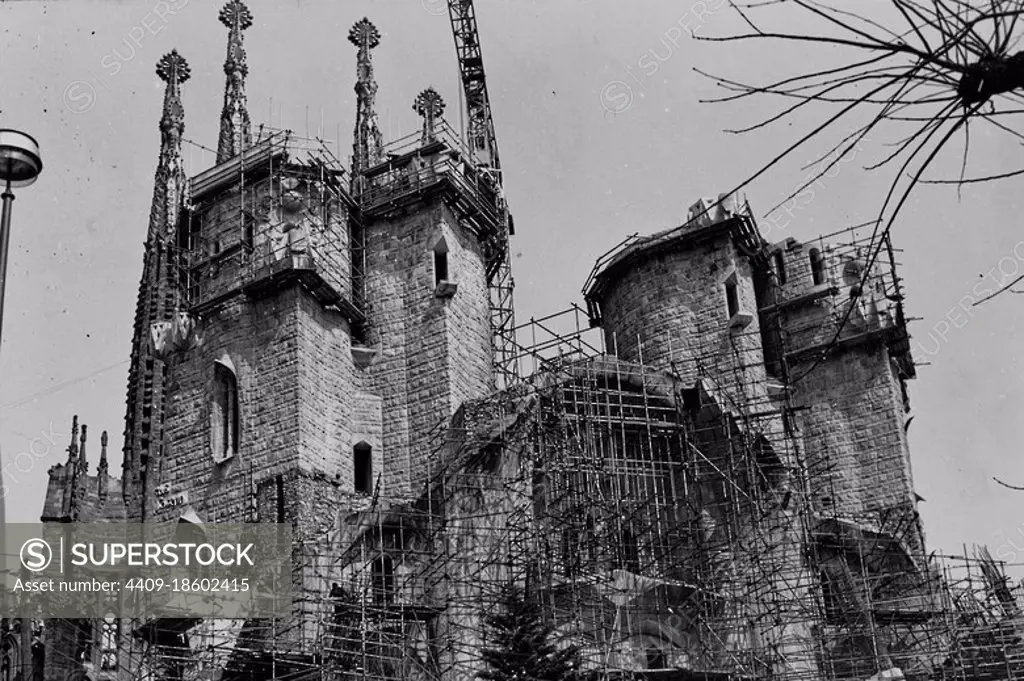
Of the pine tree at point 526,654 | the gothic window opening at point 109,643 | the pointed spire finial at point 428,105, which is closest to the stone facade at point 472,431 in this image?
the gothic window opening at point 109,643

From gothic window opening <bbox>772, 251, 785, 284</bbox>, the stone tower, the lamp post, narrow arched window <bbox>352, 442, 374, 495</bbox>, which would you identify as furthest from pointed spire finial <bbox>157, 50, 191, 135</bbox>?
the lamp post

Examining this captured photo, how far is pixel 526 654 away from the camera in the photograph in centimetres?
2047

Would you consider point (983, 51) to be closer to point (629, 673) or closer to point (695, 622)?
point (629, 673)

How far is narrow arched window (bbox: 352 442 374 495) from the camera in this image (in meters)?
29.3

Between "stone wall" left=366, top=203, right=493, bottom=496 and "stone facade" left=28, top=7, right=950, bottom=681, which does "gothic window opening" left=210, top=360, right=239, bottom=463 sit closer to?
"stone facade" left=28, top=7, right=950, bottom=681

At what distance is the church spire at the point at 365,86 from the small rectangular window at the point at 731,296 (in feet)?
35.7

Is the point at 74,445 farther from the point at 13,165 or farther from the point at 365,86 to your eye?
the point at 13,165

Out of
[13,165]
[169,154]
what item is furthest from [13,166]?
[169,154]

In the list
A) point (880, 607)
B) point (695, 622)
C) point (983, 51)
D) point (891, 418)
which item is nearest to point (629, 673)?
point (695, 622)

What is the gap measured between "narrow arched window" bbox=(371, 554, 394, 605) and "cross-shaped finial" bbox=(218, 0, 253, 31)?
1606 centimetres

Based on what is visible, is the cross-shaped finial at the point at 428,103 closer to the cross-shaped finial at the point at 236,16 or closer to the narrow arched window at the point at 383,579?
the cross-shaped finial at the point at 236,16

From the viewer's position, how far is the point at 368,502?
28391mm

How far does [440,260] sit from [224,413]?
5932 millimetres

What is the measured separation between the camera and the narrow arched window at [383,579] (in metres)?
25.5
